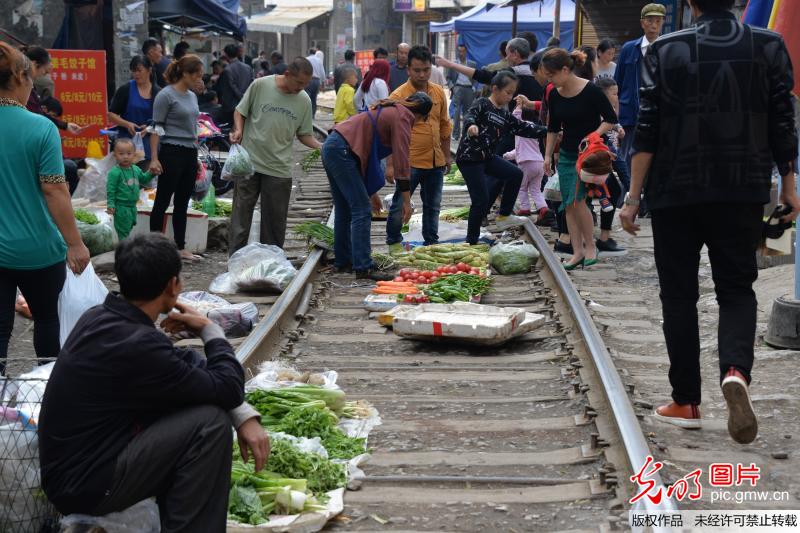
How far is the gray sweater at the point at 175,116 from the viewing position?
10.2m

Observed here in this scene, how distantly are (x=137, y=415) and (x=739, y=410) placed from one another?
2.63 meters

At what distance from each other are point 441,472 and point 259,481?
0.90 metres

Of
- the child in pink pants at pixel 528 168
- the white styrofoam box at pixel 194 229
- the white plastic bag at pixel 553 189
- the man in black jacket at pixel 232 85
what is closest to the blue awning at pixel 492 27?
the man in black jacket at pixel 232 85

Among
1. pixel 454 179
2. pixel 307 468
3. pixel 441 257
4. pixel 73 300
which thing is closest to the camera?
pixel 307 468

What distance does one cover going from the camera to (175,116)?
33.6 feet

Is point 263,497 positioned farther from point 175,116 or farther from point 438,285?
point 175,116

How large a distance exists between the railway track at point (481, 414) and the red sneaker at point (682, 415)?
259 millimetres

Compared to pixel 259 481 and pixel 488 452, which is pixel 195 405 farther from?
pixel 488 452

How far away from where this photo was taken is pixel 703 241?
526 centimetres

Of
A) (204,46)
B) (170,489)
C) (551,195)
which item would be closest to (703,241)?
(170,489)

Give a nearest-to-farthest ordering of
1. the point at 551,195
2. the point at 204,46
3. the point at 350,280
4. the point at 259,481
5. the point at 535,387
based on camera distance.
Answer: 1. the point at 259,481
2. the point at 535,387
3. the point at 350,280
4. the point at 551,195
5. the point at 204,46

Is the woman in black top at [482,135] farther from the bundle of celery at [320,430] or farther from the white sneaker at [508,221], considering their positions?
the bundle of celery at [320,430]

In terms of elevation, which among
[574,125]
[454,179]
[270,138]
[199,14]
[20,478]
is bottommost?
[454,179]

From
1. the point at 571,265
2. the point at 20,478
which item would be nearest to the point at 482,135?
the point at 571,265
